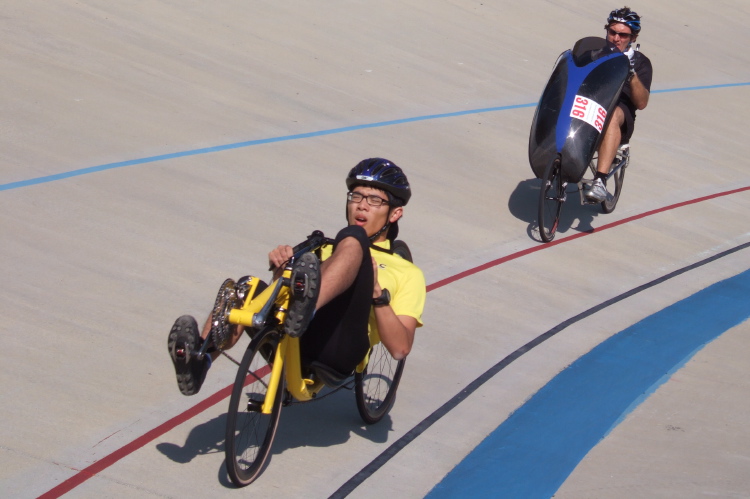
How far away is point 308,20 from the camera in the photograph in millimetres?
10836

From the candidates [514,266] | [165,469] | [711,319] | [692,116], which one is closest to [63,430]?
[165,469]

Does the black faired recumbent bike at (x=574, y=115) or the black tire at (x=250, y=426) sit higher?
the black faired recumbent bike at (x=574, y=115)

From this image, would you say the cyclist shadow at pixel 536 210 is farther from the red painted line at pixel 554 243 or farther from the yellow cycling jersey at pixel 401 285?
the yellow cycling jersey at pixel 401 285

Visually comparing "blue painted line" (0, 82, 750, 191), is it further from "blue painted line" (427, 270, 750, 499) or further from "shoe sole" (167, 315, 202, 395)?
"blue painted line" (427, 270, 750, 499)

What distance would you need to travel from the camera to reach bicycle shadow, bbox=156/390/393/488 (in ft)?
12.3

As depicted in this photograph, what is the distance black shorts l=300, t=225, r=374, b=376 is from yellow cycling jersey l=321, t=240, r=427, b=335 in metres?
0.17

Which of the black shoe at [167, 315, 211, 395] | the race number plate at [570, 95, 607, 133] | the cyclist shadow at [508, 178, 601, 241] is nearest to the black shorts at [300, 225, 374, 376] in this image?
the black shoe at [167, 315, 211, 395]

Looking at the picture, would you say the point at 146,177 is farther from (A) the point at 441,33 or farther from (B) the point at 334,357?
Answer: (A) the point at 441,33

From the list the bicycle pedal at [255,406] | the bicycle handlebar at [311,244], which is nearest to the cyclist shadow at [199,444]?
the bicycle pedal at [255,406]

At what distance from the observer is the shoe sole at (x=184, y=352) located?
319cm

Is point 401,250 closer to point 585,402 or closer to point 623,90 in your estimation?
point 585,402

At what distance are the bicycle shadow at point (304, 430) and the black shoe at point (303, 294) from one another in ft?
2.41

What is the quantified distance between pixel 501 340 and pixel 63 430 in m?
2.45

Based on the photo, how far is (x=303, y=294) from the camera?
3.20m
